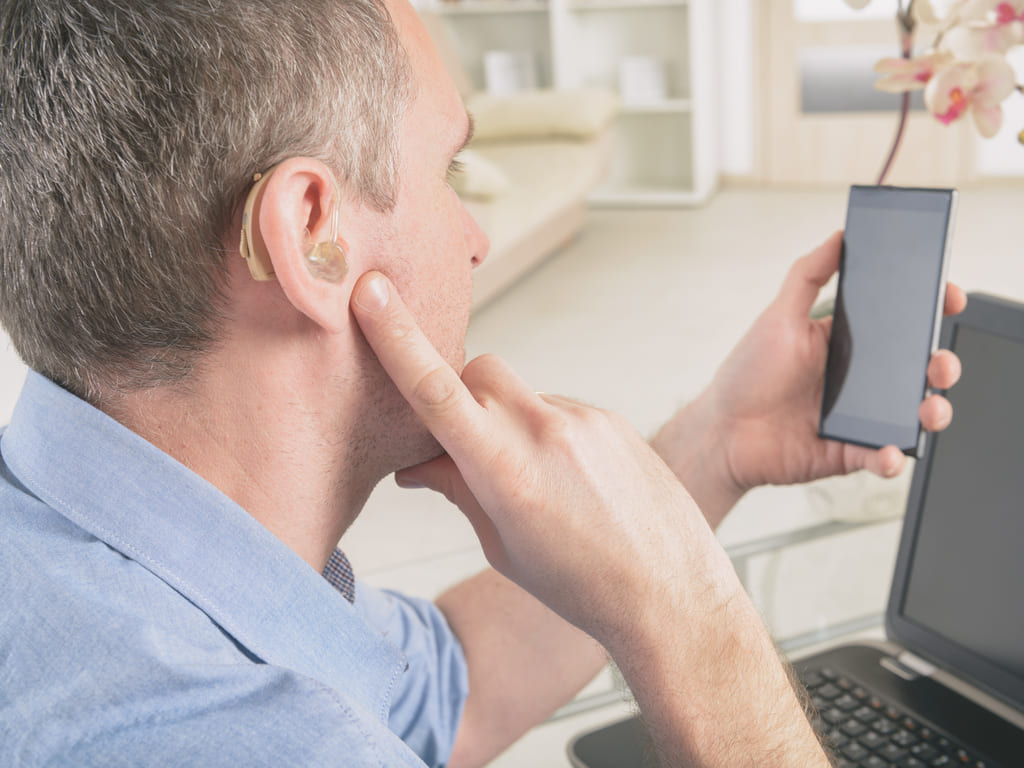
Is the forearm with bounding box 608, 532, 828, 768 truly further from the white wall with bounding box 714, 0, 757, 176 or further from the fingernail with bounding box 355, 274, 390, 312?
the white wall with bounding box 714, 0, 757, 176

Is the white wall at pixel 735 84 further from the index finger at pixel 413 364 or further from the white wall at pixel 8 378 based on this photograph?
the index finger at pixel 413 364

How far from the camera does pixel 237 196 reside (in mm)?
629

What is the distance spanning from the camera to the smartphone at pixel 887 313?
2.82 feet

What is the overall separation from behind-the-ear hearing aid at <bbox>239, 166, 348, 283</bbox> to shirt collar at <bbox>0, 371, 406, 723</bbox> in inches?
4.9

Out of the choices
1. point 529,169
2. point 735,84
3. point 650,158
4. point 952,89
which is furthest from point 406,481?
point 735,84

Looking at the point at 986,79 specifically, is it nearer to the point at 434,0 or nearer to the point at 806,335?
the point at 806,335

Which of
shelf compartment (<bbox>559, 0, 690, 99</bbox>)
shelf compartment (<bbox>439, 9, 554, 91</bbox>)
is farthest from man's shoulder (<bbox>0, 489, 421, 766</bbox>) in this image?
shelf compartment (<bbox>439, 9, 554, 91</bbox>)

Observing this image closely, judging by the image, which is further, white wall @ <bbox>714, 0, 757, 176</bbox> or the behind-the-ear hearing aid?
white wall @ <bbox>714, 0, 757, 176</bbox>

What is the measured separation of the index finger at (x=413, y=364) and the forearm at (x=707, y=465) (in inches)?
15.1

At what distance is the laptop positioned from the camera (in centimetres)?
80

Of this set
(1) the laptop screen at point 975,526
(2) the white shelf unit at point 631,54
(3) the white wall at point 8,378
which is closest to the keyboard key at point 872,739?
(1) the laptop screen at point 975,526

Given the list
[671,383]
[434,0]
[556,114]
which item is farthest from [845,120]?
[671,383]

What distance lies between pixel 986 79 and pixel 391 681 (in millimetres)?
700

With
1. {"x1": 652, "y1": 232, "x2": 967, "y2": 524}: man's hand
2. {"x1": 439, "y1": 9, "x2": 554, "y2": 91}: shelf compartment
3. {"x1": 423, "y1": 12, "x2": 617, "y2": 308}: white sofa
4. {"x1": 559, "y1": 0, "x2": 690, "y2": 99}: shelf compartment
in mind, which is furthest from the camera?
{"x1": 439, "y1": 9, "x2": 554, "y2": 91}: shelf compartment
